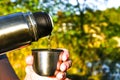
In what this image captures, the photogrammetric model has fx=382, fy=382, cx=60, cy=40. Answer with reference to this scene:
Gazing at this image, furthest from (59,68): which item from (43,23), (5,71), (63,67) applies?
(5,71)

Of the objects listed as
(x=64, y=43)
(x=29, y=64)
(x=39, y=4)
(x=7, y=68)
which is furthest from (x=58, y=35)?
(x=29, y=64)

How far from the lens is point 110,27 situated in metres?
5.54

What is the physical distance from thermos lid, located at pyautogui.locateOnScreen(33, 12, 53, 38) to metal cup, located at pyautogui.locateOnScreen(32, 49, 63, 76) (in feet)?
0.36

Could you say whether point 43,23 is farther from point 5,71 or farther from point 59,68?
point 5,71

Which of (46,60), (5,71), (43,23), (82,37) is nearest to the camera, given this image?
(43,23)

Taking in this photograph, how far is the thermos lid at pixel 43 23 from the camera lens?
5.08ft

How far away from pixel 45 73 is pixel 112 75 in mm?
4229

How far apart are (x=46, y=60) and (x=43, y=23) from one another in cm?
19

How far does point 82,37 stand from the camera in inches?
217

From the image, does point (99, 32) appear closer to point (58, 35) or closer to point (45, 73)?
point (58, 35)

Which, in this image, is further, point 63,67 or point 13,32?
point 63,67

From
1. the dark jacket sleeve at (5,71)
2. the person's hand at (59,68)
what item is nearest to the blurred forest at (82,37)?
the dark jacket sleeve at (5,71)

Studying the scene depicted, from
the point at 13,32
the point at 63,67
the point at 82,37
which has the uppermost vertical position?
the point at 13,32

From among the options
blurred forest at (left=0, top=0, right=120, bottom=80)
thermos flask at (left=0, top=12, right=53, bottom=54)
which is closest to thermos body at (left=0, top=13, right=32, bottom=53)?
thermos flask at (left=0, top=12, right=53, bottom=54)
